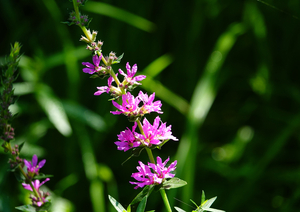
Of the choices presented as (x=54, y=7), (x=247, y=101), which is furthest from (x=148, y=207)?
(x=54, y=7)

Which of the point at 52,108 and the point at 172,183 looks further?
the point at 52,108

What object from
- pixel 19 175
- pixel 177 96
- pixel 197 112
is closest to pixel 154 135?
pixel 19 175

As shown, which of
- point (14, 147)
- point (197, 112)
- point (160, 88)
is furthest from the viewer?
point (160, 88)

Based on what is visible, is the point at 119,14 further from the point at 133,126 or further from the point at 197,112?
the point at 133,126

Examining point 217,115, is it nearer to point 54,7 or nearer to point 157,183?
point 54,7

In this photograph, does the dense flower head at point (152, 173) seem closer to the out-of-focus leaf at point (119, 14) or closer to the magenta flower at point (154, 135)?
the magenta flower at point (154, 135)

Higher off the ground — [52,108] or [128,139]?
[128,139]

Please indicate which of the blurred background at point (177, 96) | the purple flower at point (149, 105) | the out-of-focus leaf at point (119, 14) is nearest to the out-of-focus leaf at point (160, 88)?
the blurred background at point (177, 96)

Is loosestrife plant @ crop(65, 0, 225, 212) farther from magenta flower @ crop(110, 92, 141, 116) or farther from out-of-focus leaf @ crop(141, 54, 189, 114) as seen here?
out-of-focus leaf @ crop(141, 54, 189, 114)
